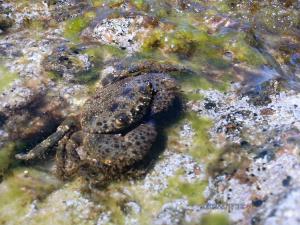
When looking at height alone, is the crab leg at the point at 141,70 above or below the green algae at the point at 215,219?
above

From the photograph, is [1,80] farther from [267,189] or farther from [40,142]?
[267,189]

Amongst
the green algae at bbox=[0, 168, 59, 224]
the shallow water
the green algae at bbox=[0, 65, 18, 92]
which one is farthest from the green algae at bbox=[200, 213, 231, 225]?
the green algae at bbox=[0, 65, 18, 92]

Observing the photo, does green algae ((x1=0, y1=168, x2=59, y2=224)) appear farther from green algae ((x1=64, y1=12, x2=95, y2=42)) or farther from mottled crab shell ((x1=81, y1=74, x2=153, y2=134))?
green algae ((x1=64, y1=12, x2=95, y2=42))

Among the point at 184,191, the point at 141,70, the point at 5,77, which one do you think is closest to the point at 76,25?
the point at 5,77

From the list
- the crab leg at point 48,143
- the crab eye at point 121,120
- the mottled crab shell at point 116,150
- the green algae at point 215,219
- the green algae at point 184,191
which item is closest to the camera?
the green algae at point 215,219

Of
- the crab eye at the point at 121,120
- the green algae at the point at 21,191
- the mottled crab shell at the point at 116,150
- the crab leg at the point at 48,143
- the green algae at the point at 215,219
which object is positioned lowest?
the green algae at the point at 21,191

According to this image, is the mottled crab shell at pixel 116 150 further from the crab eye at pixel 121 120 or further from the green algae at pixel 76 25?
the green algae at pixel 76 25

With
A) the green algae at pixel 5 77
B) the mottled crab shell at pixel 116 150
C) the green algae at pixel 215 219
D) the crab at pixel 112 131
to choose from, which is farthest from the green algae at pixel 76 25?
the green algae at pixel 215 219

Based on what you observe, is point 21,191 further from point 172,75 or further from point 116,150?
point 172,75
